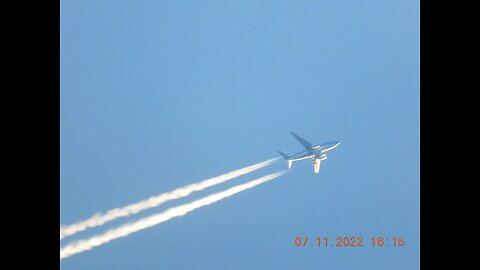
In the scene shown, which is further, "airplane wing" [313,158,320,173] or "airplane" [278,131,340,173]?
"airplane wing" [313,158,320,173]

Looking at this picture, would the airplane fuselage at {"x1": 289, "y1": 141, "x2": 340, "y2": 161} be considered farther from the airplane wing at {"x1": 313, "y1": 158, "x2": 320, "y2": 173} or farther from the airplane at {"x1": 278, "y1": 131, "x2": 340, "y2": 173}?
the airplane wing at {"x1": 313, "y1": 158, "x2": 320, "y2": 173}

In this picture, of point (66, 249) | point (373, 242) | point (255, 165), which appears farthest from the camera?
point (255, 165)

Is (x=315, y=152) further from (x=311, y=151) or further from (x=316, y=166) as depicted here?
(x=316, y=166)

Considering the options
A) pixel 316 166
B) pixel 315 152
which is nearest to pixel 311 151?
pixel 315 152

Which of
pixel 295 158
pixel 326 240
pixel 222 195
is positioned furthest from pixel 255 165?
pixel 326 240

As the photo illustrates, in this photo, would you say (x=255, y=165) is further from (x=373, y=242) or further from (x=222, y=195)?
(x=373, y=242)

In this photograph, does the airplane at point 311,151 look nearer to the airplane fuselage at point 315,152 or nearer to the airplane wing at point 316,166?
the airplane fuselage at point 315,152

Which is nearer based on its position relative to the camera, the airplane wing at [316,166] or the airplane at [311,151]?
the airplane at [311,151]

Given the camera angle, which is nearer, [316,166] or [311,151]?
[311,151]

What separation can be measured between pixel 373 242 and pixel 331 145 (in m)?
10.2

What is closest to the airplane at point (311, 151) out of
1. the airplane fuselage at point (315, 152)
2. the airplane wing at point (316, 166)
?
the airplane fuselage at point (315, 152)

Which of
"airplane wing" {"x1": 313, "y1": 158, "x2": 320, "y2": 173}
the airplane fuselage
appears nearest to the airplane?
the airplane fuselage

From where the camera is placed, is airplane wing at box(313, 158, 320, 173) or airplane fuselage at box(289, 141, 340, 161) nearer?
airplane fuselage at box(289, 141, 340, 161)

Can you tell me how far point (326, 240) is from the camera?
43.8m
